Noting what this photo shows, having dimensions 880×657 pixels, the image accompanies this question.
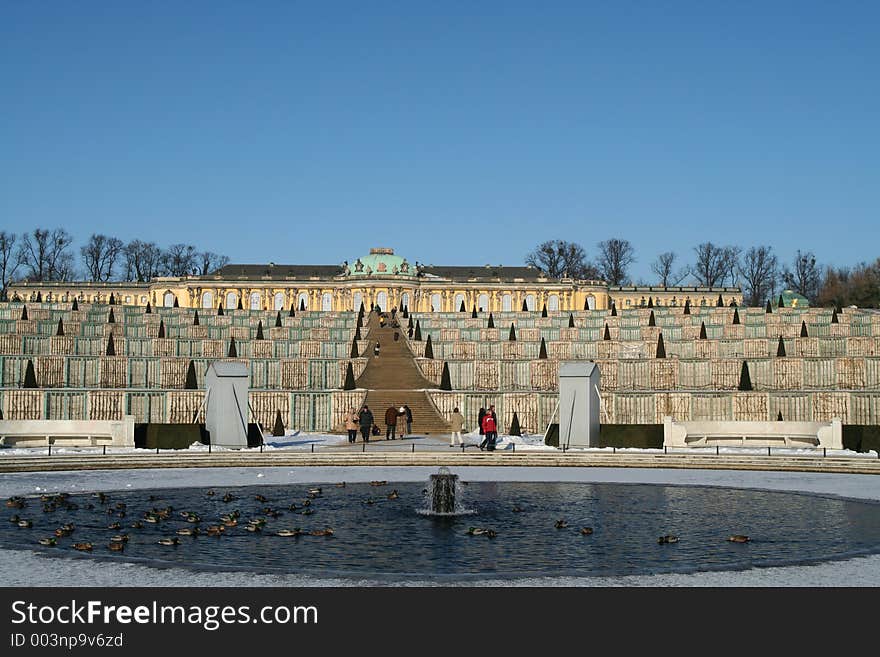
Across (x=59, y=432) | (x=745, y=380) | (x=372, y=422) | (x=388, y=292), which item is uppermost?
(x=388, y=292)

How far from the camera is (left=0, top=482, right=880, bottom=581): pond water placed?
1864 centimetres

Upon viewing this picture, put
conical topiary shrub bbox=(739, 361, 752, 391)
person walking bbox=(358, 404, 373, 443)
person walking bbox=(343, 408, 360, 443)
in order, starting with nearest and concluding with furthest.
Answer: person walking bbox=(358, 404, 373, 443)
person walking bbox=(343, 408, 360, 443)
conical topiary shrub bbox=(739, 361, 752, 391)

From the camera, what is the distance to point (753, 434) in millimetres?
44844

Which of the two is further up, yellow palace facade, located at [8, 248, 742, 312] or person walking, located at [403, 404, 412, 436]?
yellow palace facade, located at [8, 248, 742, 312]

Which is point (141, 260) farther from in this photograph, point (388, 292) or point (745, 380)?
point (745, 380)

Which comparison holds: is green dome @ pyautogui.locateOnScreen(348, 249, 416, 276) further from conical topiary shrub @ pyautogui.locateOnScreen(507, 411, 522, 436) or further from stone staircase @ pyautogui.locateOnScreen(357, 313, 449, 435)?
conical topiary shrub @ pyautogui.locateOnScreen(507, 411, 522, 436)

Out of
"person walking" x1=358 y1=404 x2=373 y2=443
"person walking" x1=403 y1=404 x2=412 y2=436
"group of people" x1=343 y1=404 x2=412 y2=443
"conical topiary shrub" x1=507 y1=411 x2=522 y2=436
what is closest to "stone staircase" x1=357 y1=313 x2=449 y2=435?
"group of people" x1=343 y1=404 x2=412 y2=443

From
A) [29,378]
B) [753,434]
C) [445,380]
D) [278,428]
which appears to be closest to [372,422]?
[278,428]

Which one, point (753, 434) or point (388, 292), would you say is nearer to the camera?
point (753, 434)

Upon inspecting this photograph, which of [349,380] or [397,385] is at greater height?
[349,380]

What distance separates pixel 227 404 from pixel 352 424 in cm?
708

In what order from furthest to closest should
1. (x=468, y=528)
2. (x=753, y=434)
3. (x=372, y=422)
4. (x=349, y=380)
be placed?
(x=349, y=380)
(x=372, y=422)
(x=753, y=434)
(x=468, y=528)

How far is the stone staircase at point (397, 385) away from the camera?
181ft

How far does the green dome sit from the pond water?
127168 mm
